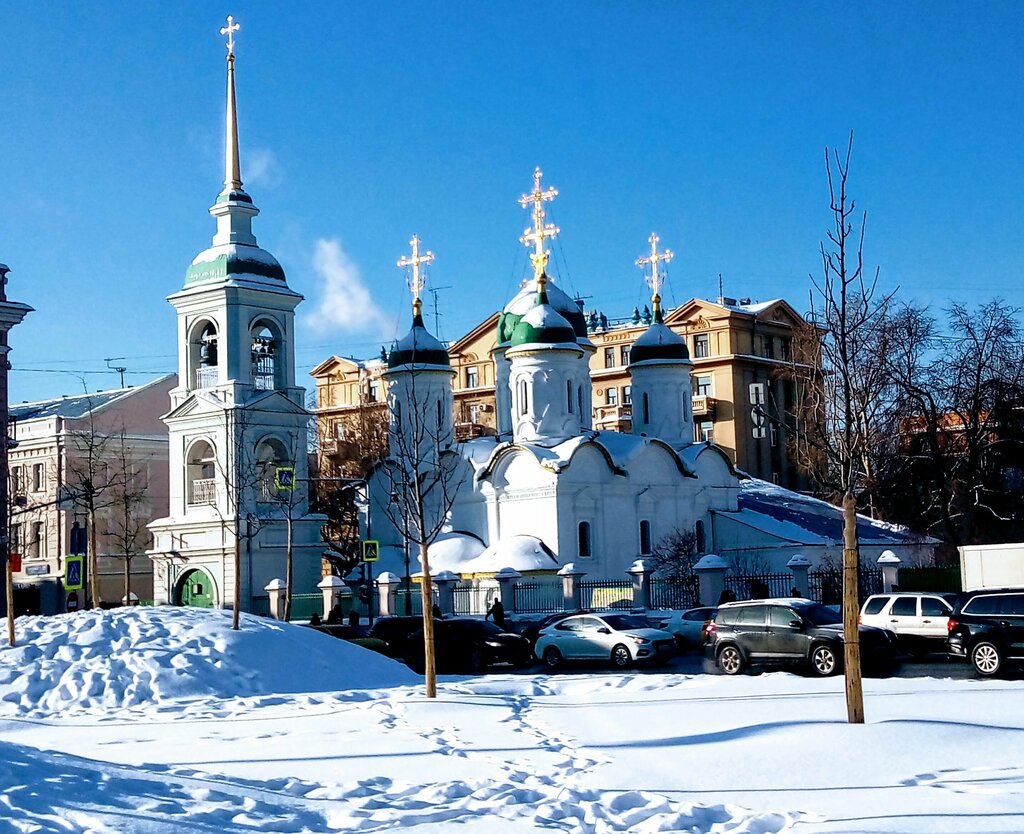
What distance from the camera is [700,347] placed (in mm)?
79625

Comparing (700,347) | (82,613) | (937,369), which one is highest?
(700,347)

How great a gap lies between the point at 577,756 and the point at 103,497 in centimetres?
5065

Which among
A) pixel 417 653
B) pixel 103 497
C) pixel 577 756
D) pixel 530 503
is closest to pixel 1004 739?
pixel 577 756

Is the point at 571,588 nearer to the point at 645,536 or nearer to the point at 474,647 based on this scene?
the point at 645,536

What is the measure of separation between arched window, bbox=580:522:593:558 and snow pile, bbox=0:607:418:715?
24.7 meters

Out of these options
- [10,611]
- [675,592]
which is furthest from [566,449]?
[10,611]

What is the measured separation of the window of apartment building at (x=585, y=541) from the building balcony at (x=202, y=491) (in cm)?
1257

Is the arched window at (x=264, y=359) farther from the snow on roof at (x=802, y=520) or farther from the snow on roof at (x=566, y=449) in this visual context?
the snow on roof at (x=802, y=520)

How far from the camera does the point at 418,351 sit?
53.6 meters

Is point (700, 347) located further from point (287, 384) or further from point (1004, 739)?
point (1004, 739)

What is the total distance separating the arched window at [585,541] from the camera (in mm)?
47812

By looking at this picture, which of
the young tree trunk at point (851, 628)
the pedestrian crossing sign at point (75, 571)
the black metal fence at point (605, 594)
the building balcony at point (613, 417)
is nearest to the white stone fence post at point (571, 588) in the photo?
the black metal fence at point (605, 594)

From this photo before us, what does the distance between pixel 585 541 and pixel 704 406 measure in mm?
31701

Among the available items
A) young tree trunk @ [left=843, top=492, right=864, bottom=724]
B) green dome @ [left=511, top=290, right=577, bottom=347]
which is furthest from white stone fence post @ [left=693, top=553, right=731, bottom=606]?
young tree trunk @ [left=843, top=492, right=864, bottom=724]
